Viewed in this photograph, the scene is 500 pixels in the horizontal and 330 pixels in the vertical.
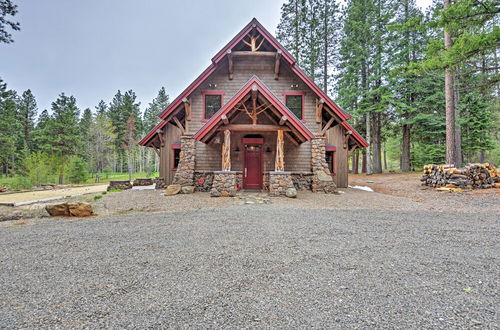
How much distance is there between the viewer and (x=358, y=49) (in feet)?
59.8

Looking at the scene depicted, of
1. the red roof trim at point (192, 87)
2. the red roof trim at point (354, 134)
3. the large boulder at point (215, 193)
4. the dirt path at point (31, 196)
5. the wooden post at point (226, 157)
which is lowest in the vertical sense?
the dirt path at point (31, 196)

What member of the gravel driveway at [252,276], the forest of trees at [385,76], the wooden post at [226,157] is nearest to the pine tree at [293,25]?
the forest of trees at [385,76]

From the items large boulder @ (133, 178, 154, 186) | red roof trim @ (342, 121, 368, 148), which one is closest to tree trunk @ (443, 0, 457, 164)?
red roof trim @ (342, 121, 368, 148)

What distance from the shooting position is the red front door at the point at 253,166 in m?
11.1

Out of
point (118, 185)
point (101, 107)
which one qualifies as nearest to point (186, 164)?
point (118, 185)

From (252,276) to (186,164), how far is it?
9.14 m

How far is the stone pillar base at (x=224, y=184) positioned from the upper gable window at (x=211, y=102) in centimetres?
447

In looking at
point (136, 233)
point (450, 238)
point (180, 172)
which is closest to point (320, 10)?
point (180, 172)

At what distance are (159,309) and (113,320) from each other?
35cm

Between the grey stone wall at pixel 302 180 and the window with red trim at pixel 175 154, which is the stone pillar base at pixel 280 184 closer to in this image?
the grey stone wall at pixel 302 180

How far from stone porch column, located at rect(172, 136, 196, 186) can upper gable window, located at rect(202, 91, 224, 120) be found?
1924 millimetres

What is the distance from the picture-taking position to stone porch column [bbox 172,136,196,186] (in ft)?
34.0

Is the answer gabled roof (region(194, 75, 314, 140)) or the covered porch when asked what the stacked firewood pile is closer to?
the covered porch

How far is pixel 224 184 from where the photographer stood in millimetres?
8703
